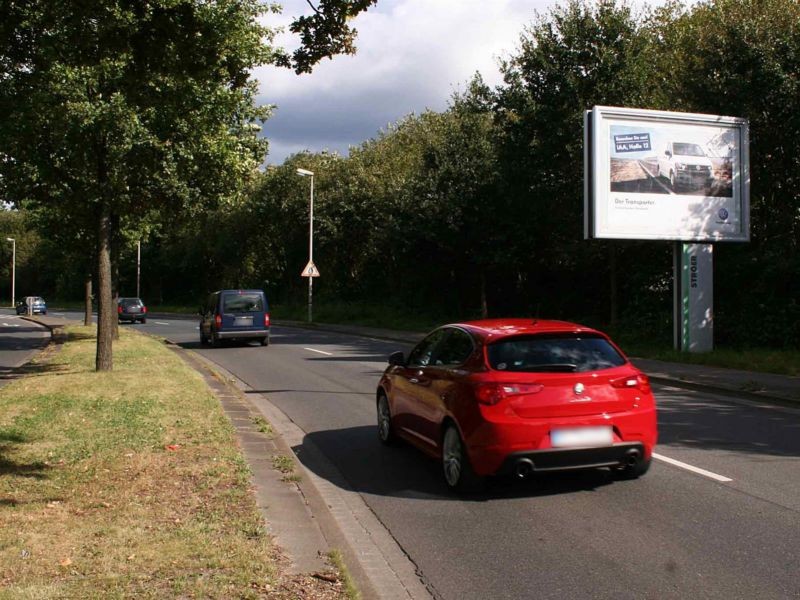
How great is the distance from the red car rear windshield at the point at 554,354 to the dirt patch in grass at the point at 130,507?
7.68ft

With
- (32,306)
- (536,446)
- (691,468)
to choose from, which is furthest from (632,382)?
(32,306)

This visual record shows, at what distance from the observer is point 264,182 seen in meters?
49.6

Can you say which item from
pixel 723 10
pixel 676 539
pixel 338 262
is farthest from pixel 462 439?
pixel 338 262

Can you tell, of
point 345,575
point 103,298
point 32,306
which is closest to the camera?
point 345,575

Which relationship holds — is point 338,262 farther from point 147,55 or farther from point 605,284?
point 147,55

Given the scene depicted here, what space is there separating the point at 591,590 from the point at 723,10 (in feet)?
73.5

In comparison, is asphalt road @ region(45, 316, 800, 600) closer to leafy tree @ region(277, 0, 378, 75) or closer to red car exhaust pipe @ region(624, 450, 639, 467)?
red car exhaust pipe @ region(624, 450, 639, 467)

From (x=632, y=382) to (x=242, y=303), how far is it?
19287 millimetres

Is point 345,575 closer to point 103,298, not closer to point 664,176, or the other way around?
point 103,298

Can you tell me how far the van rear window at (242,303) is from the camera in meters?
24.3

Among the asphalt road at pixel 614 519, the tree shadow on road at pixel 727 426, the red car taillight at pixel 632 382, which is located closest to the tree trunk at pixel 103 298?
the asphalt road at pixel 614 519

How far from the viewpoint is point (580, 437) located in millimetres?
6125

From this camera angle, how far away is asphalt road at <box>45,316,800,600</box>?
4492mm

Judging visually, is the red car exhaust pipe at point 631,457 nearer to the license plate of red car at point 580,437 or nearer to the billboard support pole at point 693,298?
the license plate of red car at point 580,437
